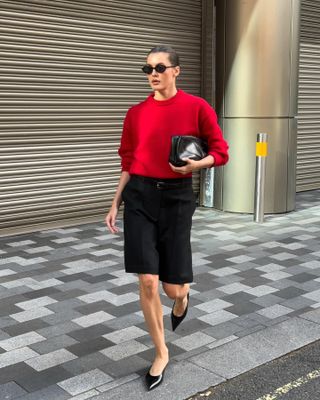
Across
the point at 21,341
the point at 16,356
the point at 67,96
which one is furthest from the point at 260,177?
the point at 16,356

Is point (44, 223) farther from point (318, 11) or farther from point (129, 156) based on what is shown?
point (318, 11)

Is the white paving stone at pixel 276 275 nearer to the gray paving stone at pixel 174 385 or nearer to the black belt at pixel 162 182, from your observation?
the gray paving stone at pixel 174 385

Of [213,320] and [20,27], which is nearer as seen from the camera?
[213,320]

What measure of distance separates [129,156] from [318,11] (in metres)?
8.87

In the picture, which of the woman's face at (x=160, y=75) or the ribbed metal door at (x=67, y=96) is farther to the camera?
the ribbed metal door at (x=67, y=96)

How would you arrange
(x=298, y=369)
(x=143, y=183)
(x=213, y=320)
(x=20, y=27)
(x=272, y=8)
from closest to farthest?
1. (x=143, y=183)
2. (x=298, y=369)
3. (x=213, y=320)
4. (x=20, y=27)
5. (x=272, y=8)

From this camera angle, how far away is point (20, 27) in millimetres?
7336

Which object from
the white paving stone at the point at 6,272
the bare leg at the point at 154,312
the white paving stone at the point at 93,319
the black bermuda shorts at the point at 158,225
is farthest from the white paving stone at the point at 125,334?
the white paving stone at the point at 6,272

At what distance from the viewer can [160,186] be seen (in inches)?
136

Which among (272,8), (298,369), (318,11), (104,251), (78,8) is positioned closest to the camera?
(298,369)

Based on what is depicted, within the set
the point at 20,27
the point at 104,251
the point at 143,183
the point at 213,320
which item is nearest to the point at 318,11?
the point at 20,27

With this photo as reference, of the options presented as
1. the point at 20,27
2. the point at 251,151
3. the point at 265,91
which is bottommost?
the point at 251,151

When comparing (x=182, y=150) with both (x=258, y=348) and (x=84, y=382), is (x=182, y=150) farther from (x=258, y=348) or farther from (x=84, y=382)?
(x=258, y=348)

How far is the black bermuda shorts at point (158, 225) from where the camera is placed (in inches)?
137
